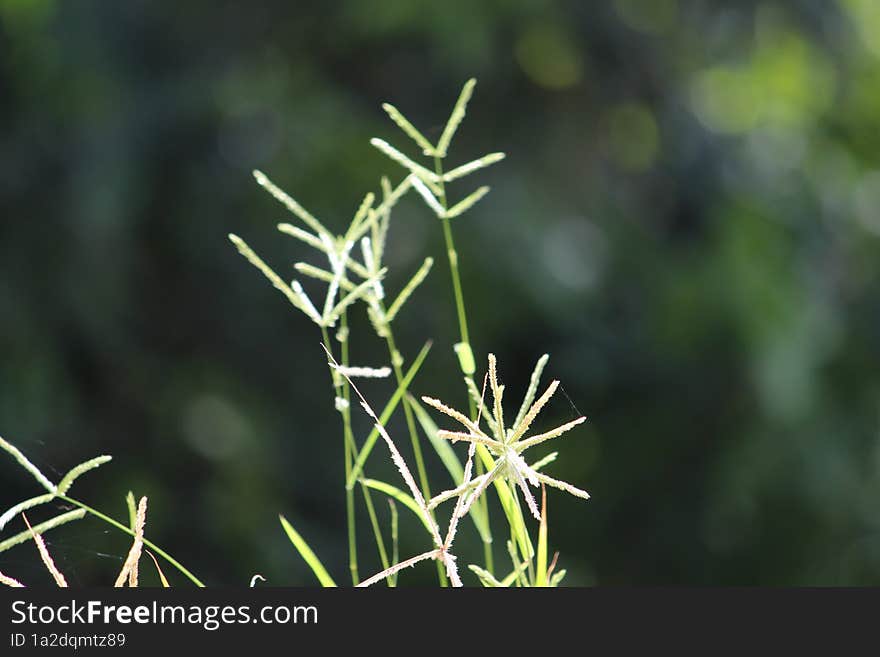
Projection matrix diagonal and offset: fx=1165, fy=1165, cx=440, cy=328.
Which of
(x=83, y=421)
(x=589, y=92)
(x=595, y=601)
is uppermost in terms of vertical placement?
(x=589, y=92)

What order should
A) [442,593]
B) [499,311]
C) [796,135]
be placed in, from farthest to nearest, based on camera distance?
[796,135]
[499,311]
[442,593]

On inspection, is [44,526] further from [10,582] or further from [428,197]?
[428,197]

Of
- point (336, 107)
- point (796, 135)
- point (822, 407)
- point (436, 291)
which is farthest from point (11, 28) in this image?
point (822, 407)

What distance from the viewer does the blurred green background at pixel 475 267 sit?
2.00 metres

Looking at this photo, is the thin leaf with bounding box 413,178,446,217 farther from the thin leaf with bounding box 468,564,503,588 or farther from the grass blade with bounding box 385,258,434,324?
the thin leaf with bounding box 468,564,503,588

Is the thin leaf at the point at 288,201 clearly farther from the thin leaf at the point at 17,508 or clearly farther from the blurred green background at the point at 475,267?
the blurred green background at the point at 475,267

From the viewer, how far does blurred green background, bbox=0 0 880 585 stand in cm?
200

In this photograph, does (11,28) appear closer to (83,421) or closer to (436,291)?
(83,421)

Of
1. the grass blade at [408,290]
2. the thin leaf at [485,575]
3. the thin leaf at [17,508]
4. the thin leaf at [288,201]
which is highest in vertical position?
the thin leaf at [288,201]

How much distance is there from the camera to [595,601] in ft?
1.26

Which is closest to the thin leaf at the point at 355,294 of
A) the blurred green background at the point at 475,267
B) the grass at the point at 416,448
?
the grass at the point at 416,448

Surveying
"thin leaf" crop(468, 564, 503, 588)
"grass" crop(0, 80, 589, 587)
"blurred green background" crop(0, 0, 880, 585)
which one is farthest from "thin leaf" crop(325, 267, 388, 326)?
"blurred green background" crop(0, 0, 880, 585)

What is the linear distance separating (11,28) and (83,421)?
71 centimetres

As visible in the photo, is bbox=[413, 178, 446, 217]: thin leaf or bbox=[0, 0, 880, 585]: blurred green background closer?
bbox=[413, 178, 446, 217]: thin leaf
